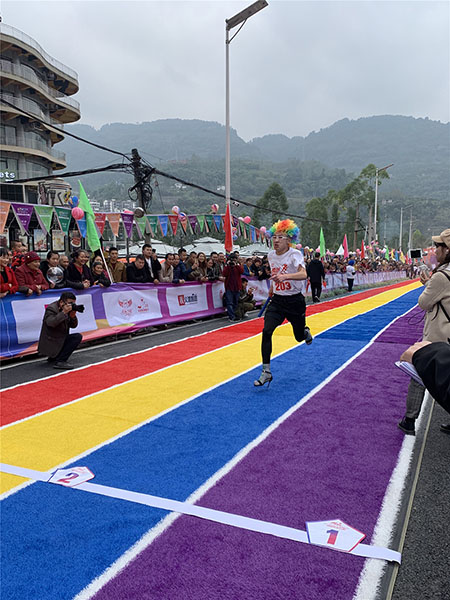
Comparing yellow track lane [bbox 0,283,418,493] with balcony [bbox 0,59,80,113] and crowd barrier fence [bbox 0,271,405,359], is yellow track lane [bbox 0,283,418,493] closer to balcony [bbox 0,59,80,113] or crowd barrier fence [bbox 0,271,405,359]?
crowd barrier fence [bbox 0,271,405,359]

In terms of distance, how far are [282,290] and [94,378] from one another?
3.00 metres

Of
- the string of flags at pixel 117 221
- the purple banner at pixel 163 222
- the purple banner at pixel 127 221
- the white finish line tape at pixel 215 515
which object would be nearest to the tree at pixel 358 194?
the string of flags at pixel 117 221

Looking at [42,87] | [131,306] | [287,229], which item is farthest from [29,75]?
[287,229]

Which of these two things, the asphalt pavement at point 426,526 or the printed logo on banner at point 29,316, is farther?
the printed logo on banner at point 29,316

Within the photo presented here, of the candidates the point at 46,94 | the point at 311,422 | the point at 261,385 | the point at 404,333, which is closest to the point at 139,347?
the point at 261,385

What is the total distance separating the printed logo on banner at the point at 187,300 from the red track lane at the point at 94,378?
1.97 m

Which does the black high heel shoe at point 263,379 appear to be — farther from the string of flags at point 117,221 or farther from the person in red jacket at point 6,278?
the string of flags at point 117,221

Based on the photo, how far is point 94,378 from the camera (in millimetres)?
6707

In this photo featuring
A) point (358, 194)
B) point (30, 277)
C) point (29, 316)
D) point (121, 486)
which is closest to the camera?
point (121, 486)

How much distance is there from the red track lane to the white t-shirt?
246 cm

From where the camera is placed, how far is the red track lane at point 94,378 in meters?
5.51

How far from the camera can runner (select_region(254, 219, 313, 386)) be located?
5.92m

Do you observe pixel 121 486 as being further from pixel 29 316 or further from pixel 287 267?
pixel 29 316

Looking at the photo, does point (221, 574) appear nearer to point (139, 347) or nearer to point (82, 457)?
point (82, 457)
